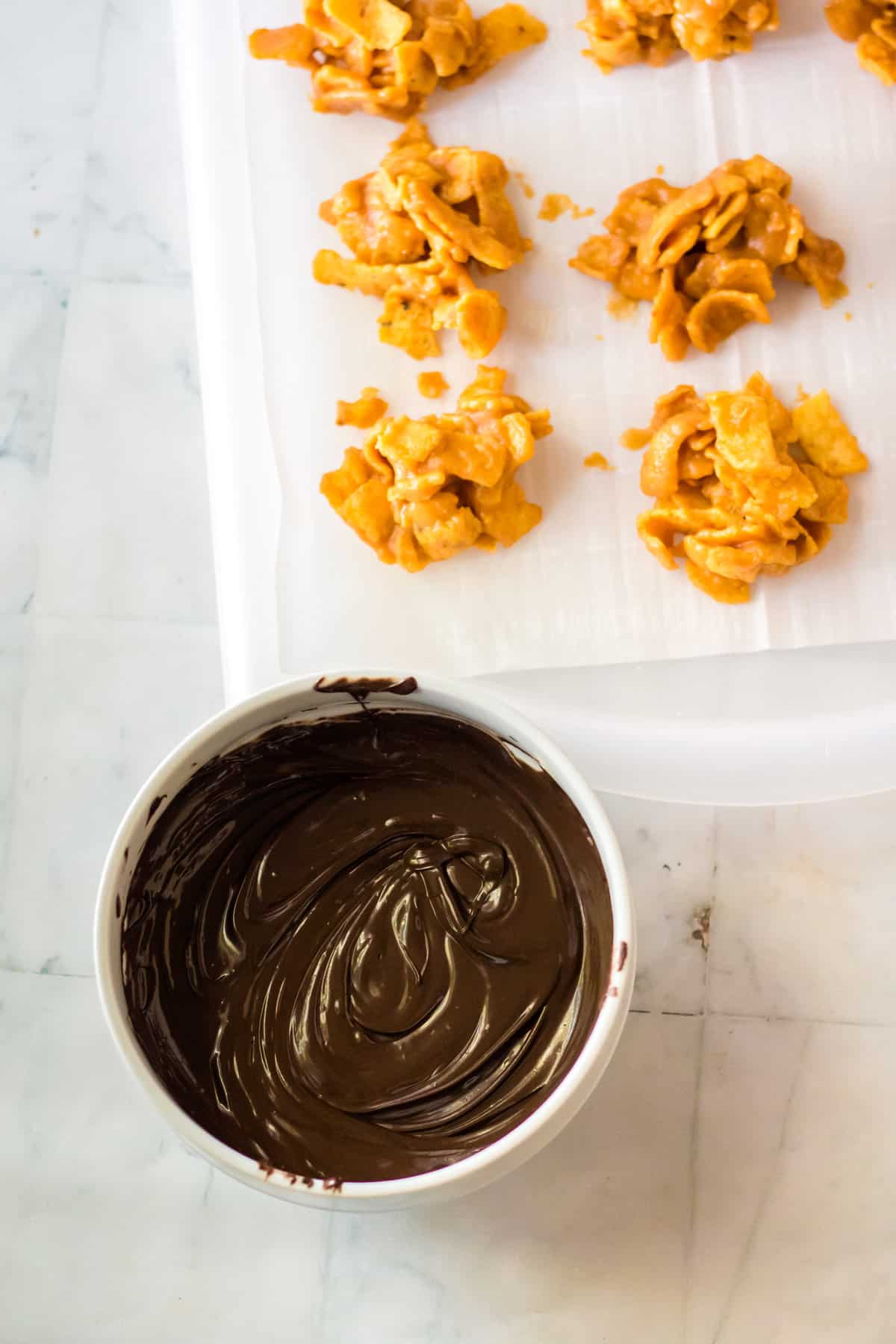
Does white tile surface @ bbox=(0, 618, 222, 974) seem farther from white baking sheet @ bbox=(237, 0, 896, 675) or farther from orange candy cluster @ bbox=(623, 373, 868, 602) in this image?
orange candy cluster @ bbox=(623, 373, 868, 602)

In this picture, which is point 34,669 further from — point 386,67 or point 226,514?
point 386,67

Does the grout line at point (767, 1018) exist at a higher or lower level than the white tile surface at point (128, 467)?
lower

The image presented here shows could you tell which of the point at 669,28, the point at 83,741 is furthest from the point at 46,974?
the point at 669,28

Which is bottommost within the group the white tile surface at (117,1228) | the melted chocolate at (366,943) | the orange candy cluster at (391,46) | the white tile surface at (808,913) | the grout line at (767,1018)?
the white tile surface at (117,1228)

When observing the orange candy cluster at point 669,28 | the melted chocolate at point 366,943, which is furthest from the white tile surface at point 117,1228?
the orange candy cluster at point 669,28

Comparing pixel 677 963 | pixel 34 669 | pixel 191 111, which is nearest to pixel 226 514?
pixel 34 669

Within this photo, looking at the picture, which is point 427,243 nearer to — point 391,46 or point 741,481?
point 391,46

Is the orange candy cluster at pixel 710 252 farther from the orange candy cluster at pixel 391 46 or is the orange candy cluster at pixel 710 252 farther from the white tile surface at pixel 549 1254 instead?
the white tile surface at pixel 549 1254
